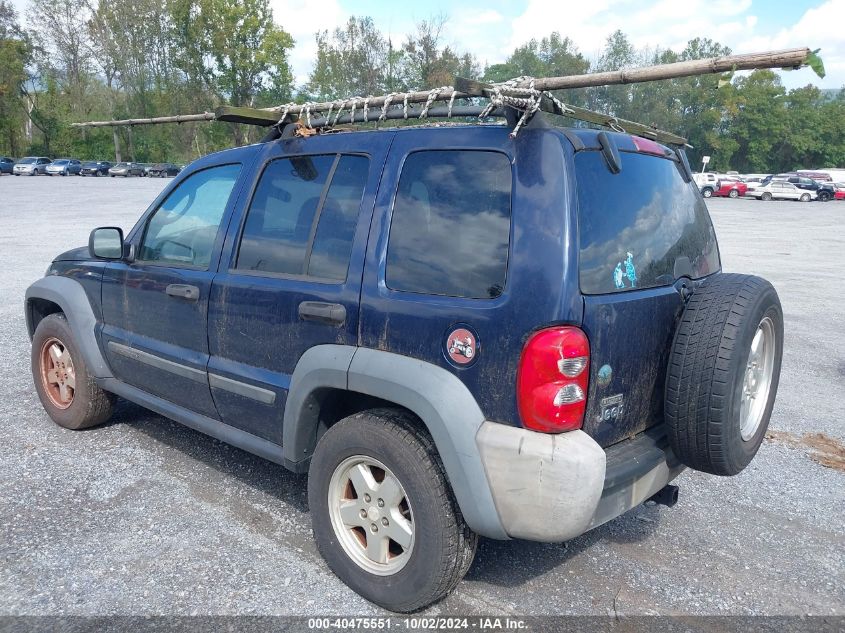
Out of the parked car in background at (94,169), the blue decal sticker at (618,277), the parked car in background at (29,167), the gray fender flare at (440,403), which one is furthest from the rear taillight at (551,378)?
the parked car in background at (94,169)

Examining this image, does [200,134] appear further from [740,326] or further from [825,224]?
[740,326]

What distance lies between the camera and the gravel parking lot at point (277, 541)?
2955 mm

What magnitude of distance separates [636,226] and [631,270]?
21cm

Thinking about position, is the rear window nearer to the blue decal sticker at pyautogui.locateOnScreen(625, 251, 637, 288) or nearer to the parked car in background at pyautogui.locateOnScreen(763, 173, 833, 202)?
the blue decal sticker at pyautogui.locateOnScreen(625, 251, 637, 288)

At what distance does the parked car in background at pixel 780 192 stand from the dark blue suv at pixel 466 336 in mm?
46122

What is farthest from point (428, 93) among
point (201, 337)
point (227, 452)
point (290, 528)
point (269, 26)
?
point (269, 26)

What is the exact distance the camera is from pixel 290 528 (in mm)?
3498

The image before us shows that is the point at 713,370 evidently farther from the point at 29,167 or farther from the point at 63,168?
the point at 29,167

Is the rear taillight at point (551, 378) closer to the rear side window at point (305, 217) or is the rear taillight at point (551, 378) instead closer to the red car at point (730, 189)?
the rear side window at point (305, 217)

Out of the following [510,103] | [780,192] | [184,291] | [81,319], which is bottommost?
[780,192]

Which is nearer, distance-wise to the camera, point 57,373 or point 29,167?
point 57,373

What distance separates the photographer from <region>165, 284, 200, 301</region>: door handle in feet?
11.8

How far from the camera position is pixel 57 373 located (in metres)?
4.77

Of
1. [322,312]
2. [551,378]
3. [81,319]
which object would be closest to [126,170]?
[81,319]
